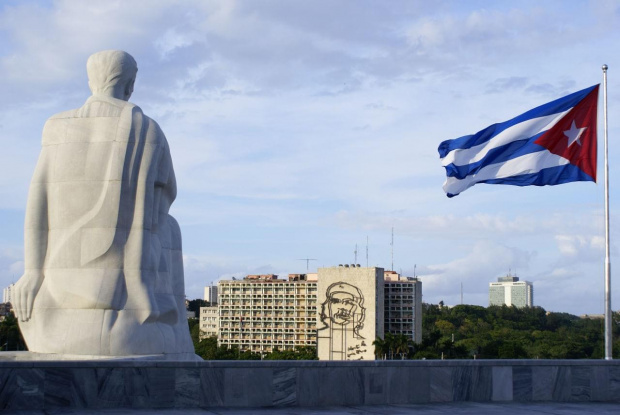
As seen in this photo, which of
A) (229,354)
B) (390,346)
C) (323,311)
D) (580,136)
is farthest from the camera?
(323,311)

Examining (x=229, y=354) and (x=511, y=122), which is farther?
(x=229, y=354)

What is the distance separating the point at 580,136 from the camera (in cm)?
1678

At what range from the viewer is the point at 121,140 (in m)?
15.1

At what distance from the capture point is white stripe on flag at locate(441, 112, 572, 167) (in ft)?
55.5

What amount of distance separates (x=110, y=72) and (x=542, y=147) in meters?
7.85

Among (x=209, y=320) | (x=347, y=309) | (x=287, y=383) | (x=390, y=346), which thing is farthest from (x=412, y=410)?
(x=209, y=320)

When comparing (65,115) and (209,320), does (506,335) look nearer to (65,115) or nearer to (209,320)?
(209,320)

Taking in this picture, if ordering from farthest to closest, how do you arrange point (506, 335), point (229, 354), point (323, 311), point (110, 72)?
1. point (323, 311)
2. point (506, 335)
3. point (229, 354)
4. point (110, 72)

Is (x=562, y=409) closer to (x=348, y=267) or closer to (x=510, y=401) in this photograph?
(x=510, y=401)

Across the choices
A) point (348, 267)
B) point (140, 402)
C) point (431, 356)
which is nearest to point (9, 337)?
point (431, 356)

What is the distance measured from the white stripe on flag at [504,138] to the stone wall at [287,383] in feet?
17.1

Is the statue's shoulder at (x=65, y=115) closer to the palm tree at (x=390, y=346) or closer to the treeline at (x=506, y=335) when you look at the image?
the treeline at (x=506, y=335)

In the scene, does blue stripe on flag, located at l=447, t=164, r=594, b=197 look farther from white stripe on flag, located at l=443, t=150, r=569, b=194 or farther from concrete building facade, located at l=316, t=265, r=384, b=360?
concrete building facade, located at l=316, t=265, r=384, b=360

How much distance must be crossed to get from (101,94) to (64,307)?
12.1ft
